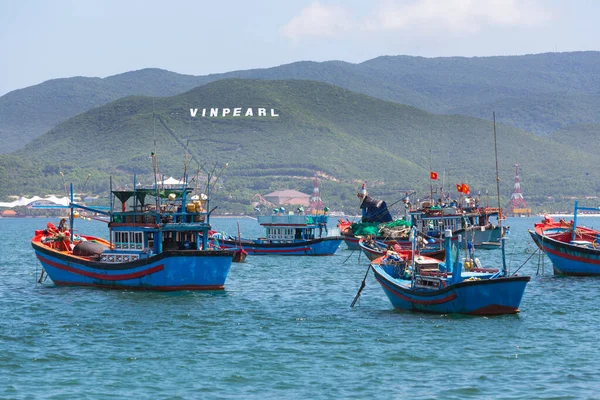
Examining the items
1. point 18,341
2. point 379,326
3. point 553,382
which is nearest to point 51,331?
point 18,341

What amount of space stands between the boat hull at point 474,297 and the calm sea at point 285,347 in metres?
0.48

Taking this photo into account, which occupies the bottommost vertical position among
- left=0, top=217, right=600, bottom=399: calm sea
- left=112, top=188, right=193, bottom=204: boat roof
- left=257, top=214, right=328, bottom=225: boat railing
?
left=0, top=217, right=600, bottom=399: calm sea

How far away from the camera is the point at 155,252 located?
53.4 m

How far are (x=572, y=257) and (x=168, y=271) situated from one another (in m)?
25.3

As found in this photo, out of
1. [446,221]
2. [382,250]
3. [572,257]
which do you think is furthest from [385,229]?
[572,257]

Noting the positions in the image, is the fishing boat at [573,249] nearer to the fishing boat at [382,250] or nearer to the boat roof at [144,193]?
the fishing boat at [382,250]

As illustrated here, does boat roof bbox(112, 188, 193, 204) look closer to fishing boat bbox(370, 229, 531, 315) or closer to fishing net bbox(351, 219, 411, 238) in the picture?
fishing boat bbox(370, 229, 531, 315)

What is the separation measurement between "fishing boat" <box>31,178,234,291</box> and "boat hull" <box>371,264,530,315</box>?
41.9 feet

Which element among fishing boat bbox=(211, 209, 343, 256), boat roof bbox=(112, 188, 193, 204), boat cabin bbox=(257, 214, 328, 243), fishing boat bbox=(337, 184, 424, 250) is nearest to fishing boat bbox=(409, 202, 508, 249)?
fishing boat bbox=(337, 184, 424, 250)

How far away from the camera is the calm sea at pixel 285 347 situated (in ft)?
101

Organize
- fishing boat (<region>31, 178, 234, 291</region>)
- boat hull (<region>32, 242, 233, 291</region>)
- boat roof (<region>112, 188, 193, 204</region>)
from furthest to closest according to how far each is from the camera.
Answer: boat roof (<region>112, 188, 193, 204</region>) < fishing boat (<region>31, 178, 234, 291</region>) < boat hull (<region>32, 242, 233, 291</region>)

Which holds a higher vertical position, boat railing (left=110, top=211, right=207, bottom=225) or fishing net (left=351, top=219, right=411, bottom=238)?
boat railing (left=110, top=211, right=207, bottom=225)

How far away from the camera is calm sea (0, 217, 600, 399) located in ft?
101

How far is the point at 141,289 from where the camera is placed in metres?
53.1
